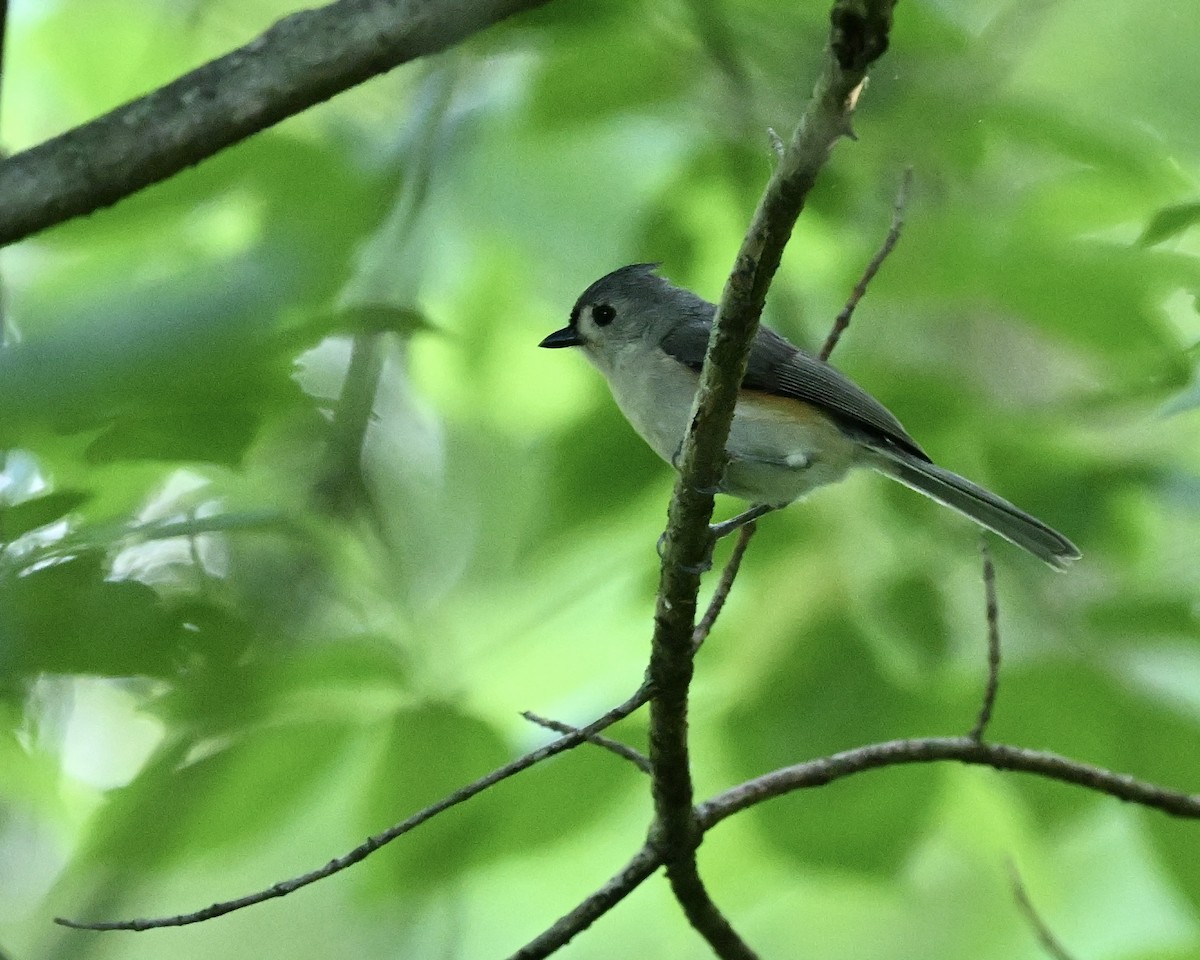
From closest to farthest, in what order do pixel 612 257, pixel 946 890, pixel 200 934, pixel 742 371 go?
pixel 742 371, pixel 612 257, pixel 946 890, pixel 200 934

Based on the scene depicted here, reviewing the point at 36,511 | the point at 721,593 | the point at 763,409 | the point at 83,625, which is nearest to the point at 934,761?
the point at 721,593

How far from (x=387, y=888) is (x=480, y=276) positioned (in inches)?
53.2

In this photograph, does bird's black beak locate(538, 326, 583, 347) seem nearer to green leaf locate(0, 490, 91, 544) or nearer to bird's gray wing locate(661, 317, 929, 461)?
bird's gray wing locate(661, 317, 929, 461)

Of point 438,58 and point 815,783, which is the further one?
point 438,58

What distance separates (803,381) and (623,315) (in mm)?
556

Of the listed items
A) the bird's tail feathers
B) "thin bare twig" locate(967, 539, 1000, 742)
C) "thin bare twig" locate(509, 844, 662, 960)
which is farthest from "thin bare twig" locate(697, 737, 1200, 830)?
the bird's tail feathers

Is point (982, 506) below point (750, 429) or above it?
below

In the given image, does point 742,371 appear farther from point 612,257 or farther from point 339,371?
point 612,257

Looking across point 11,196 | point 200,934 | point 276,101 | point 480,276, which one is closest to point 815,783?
point 480,276

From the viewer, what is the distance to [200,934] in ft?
14.6

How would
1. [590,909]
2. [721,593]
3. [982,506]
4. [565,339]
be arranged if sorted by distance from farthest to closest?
[565,339] < [982,506] < [721,593] < [590,909]

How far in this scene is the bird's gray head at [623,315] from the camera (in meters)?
3.30

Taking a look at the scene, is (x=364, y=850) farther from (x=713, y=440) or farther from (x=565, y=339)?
(x=565, y=339)

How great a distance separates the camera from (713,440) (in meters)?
1.96
